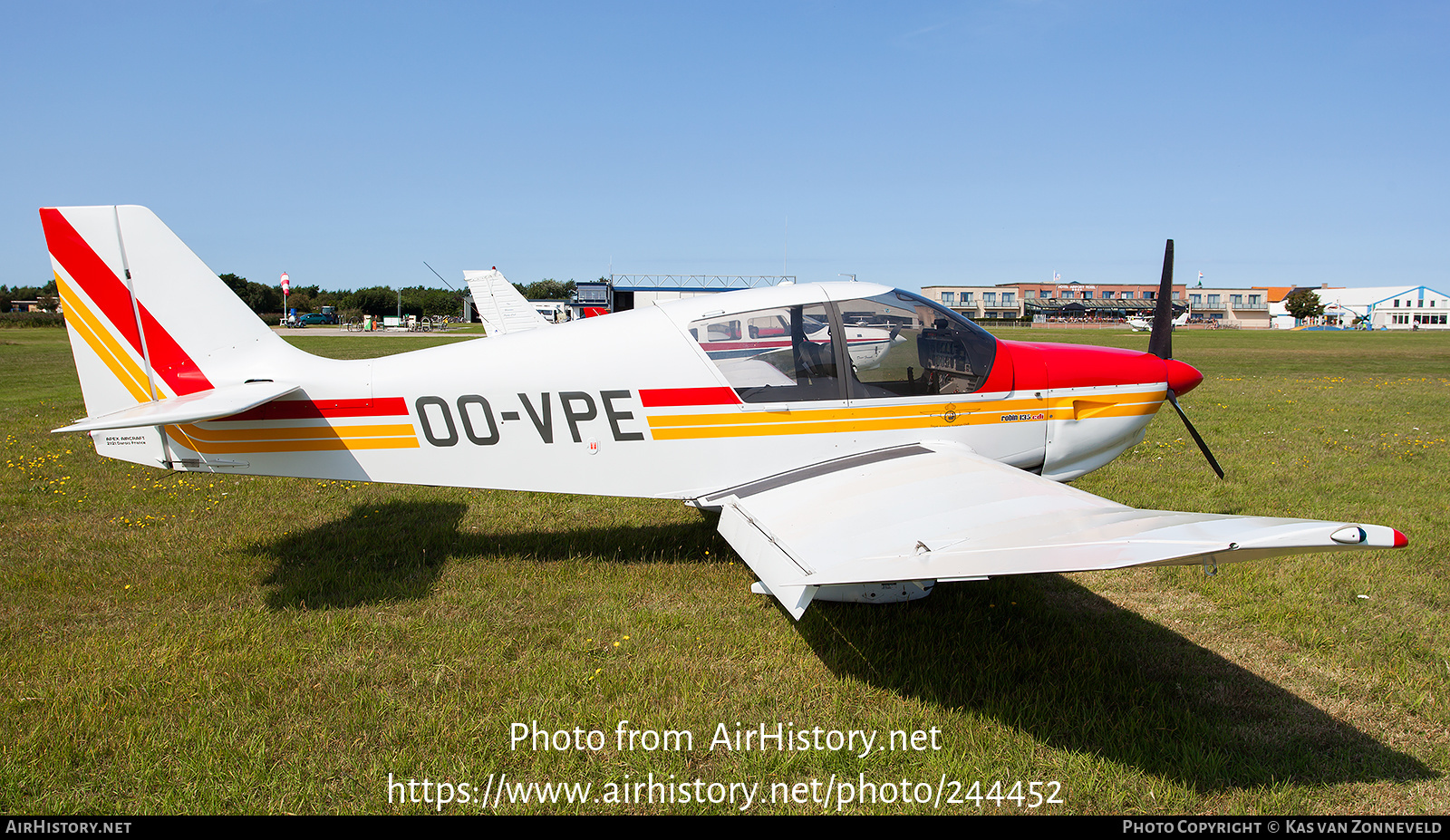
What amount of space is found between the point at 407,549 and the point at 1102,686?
16.3 ft

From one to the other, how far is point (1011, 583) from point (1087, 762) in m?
2.28

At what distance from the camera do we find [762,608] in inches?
191

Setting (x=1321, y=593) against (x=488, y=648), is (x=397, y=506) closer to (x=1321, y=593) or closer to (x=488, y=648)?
(x=488, y=648)

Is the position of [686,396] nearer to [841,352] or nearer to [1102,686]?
[841,352]

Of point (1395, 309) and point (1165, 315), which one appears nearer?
point (1165, 315)

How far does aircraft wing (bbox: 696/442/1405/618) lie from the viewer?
8.59 ft

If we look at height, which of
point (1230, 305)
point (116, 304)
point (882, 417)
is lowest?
point (882, 417)

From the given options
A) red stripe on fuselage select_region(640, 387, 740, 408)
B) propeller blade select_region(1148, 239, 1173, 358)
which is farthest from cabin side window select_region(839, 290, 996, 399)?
propeller blade select_region(1148, 239, 1173, 358)

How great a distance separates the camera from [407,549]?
5973 mm

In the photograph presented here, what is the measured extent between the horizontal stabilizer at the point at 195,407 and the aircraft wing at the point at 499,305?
13.2 m

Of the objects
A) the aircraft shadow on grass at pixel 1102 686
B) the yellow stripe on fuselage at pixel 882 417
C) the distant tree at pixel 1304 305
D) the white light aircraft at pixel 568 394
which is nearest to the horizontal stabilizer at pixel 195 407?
the white light aircraft at pixel 568 394

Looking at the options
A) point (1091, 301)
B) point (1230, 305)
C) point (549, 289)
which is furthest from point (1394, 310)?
point (549, 289)

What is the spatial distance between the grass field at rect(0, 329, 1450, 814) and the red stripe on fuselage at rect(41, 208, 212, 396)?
1.41 meters

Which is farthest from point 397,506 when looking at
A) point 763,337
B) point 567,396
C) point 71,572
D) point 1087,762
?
point 1087,762
